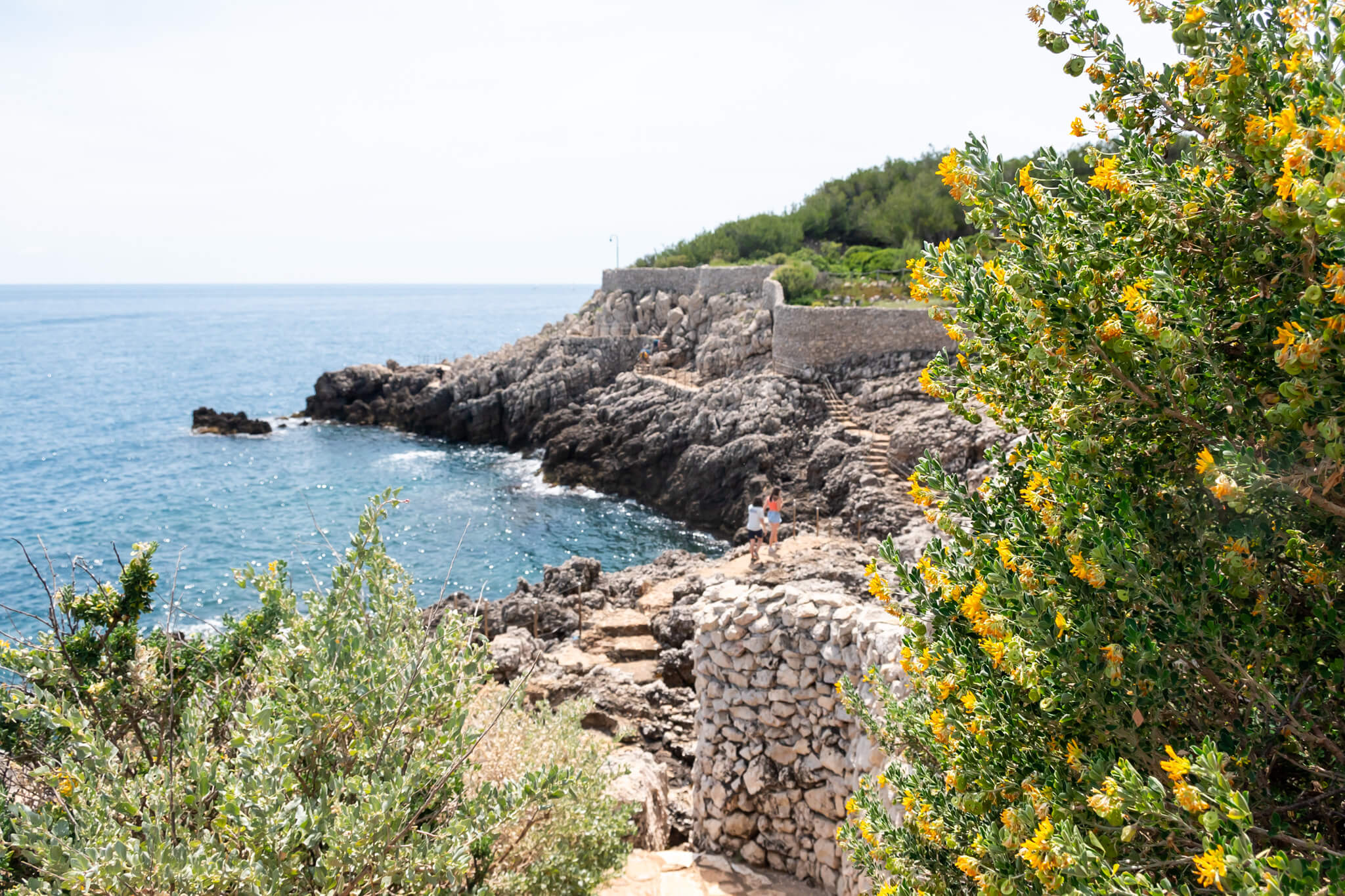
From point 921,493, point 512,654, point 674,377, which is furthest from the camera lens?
point 674,377

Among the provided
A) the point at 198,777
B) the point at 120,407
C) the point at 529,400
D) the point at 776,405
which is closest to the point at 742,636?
the point at 198,777

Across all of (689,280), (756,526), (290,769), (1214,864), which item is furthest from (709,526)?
(1214,864)

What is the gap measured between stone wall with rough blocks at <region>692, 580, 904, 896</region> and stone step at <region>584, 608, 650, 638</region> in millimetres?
7067

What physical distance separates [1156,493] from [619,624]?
1311cm

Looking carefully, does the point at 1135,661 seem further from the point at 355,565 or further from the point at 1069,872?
the point at 355,565

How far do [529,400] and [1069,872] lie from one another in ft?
124

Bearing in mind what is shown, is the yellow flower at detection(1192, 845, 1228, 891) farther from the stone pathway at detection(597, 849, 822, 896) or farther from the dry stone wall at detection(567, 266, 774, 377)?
the dry stone wall at detection(567, 266, 774, 377)

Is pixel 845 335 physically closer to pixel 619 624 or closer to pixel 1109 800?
pixel 619 624

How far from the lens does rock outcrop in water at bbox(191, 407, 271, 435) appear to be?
43.0 metres

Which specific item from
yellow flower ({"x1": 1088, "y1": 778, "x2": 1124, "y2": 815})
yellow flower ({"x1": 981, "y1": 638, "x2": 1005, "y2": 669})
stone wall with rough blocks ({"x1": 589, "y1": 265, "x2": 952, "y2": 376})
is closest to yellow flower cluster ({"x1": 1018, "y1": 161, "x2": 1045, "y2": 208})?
yellow flower ({"x1": 981, "y1": 638, "x2": 1005, "y2": 669})

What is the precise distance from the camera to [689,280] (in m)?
42.5

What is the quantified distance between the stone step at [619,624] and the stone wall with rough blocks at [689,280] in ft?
81.3

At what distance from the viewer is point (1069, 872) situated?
2.38 m

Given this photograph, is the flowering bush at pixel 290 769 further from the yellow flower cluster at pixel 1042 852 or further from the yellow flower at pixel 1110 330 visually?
the yellow flower at pixel 1110 330
